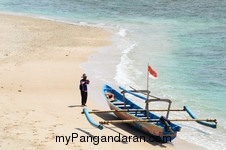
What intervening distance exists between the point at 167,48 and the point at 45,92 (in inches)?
643

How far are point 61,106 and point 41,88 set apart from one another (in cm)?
330

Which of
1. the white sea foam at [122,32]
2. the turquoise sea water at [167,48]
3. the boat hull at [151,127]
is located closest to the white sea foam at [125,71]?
the turquoise sea water at [167,48]

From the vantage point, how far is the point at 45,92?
2130cm

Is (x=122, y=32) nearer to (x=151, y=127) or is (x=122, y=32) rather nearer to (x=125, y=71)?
(x=125, y=71)

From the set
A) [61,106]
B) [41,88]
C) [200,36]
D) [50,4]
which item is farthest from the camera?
[50,4]

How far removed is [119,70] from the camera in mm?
26516

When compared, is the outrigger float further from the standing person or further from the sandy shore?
the standing person

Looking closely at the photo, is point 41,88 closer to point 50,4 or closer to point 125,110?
point 125,110

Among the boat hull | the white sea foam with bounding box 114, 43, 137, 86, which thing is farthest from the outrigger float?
the white sea foam with bounding box 114, 43, 137, 86

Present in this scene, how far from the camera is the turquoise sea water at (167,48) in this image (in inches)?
843

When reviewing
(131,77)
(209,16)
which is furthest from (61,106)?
(209,16)

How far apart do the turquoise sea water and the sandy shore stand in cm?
171

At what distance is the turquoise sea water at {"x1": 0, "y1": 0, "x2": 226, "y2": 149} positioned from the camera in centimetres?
2142

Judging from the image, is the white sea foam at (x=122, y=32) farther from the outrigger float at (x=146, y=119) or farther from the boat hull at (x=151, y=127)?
the boat hull at (x=151, y=127)
